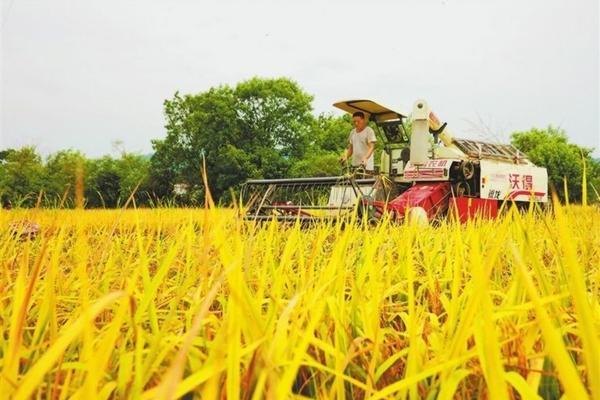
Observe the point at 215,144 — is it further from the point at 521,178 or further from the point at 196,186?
the point at 521,178

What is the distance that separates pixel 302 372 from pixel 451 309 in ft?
0.94

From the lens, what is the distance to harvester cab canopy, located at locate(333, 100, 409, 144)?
7.39 m

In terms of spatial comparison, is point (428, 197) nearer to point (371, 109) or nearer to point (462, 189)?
point (462, 189)

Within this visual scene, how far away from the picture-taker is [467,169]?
23.0 ft

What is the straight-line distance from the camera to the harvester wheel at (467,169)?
272 inches

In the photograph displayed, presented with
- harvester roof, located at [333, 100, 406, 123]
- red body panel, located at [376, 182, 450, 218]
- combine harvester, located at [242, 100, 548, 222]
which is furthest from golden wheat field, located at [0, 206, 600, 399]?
harvester roof, located at [333, 100, 406, 123]

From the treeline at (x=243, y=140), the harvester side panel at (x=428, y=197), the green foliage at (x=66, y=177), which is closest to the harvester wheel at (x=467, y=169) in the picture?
the harvester side panel at (x=428, y=197)

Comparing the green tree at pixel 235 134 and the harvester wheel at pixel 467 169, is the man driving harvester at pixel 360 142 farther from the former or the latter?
the green tree at pixel 235 134

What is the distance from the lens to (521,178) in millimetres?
8125

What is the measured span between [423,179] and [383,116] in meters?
1.48

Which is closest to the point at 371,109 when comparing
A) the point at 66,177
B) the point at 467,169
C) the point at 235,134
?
the point at 467,169

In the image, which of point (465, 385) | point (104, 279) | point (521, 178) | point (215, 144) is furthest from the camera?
point (215, 144)

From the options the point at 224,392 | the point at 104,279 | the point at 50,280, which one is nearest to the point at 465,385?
the point at 224,392

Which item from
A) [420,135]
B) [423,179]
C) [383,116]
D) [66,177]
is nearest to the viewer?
[66,177]
